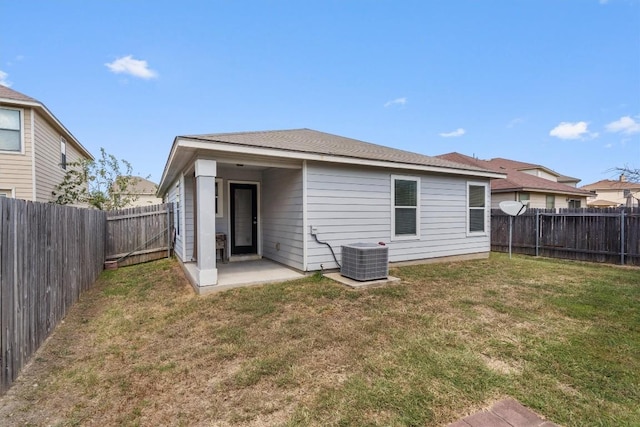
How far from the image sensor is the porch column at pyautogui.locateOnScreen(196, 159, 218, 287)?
5.34m

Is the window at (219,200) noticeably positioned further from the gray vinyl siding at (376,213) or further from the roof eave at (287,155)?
the gray vinyl siding at (376,213)

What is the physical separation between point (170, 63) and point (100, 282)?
7665 millimetres

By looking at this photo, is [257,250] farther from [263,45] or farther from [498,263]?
[263,45]

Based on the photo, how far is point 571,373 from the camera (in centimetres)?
276

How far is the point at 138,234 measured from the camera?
914cm

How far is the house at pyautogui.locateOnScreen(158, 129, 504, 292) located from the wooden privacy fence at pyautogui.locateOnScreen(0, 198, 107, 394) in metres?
1.88

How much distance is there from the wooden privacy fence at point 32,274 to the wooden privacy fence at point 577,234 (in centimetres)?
1282

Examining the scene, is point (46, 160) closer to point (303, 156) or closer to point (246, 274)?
point (246, 274)

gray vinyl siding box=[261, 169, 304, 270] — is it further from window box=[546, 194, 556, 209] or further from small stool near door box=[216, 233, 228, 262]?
window box=[546, 194, 556, 209]

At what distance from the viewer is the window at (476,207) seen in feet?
29.7

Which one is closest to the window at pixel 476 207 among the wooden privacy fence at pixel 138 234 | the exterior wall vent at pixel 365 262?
the exterior wall vent at pixel 365 262

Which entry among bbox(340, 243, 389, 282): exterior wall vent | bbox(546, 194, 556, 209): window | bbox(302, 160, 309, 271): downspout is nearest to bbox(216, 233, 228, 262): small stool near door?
Result: bbox(302, 160, 309, 271): downspout

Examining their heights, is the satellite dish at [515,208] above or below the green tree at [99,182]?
below

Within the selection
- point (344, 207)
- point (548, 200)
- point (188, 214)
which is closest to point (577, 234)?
point (548, 200)
